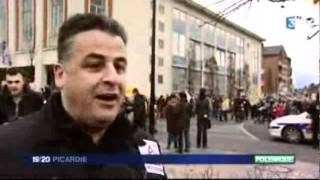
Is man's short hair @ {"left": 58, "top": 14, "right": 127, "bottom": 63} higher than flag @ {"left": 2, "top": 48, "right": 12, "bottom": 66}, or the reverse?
man's short hair @ {"left": 58, "top": 14, "right": 127, "bottom": 63}

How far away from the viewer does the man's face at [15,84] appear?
70 centimetres

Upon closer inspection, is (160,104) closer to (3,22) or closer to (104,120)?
(104,120)

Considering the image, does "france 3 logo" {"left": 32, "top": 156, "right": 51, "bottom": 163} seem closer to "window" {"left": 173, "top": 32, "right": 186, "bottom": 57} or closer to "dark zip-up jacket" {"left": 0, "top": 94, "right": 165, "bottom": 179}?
"dark zip-up jacket" {"left": 0, "top": 94, "right": 165, "bottom": 179}

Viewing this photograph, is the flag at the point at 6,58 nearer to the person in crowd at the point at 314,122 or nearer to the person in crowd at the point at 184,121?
the person in crowd at the point at 184,121

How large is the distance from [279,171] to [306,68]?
17 centimetres

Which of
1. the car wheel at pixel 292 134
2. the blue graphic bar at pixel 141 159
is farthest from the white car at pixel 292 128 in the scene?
the blue graphic bar at pixel 141 159

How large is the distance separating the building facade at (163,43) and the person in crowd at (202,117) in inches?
0.8

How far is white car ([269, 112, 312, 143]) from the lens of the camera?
749 millimetres

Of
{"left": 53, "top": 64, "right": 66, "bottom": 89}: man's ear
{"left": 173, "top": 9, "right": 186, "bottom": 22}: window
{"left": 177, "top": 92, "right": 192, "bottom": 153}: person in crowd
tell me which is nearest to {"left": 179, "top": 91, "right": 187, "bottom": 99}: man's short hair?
{"left": 177, "top": 92, "right": 192, "bottom": 153}: person in crowd

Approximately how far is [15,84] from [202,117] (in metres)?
0.30

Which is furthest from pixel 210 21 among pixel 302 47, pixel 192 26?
pixel 302 47

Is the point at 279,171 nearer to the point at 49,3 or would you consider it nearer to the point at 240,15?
the point at 240,15

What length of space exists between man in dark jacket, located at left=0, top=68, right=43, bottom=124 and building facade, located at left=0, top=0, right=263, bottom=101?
0.02m

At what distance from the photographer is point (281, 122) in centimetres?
80
